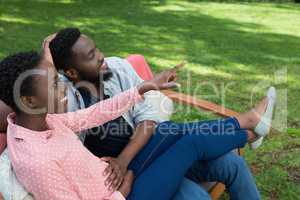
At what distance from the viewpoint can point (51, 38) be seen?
10.3ft

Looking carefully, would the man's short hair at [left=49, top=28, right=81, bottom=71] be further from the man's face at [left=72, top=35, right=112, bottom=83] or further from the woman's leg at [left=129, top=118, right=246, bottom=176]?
the woman's leg at [left=129, top=118, right=246, bottom=176]

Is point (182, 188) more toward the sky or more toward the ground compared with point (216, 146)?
more toward the ground

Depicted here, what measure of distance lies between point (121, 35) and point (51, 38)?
571 cm

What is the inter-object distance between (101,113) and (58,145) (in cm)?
46

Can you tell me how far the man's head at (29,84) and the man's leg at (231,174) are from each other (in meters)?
1.09

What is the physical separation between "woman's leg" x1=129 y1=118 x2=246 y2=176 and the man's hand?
0.39ft

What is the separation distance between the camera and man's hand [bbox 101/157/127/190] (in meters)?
2.68

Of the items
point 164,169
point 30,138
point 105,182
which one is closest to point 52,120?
point 30,138

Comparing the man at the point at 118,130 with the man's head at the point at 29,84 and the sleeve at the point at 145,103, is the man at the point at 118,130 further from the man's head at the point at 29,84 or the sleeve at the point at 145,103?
the man's head at the point at 29,84

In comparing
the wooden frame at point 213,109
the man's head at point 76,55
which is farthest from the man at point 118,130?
the wooden frame at point 213,109

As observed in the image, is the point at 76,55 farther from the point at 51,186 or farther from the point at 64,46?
the point at 51,186

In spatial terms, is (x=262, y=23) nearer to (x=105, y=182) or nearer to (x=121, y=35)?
(x=121, y=35)

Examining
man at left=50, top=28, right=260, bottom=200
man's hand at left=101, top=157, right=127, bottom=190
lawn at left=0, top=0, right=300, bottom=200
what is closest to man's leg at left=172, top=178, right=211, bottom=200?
man at left=50, top=28, right=260, bottom=200

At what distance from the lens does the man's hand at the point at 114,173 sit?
268cm
